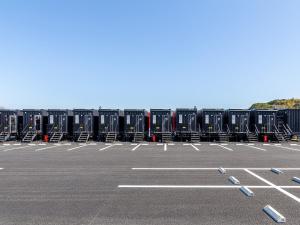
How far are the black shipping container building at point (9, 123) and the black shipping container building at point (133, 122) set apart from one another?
38.5 ft

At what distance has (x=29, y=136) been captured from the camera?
94.3 ft

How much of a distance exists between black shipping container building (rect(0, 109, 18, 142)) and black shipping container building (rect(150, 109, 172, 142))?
47.2 feet

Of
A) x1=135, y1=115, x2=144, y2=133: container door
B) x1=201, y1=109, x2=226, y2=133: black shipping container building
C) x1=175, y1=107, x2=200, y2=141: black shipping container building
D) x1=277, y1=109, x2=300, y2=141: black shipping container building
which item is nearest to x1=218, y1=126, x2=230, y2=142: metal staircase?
x1=201, y1=109, x2=226, y2=133: black shipping container building

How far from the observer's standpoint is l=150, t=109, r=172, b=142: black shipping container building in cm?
2920

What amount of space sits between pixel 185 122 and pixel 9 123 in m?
18.4

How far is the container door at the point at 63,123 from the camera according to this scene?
29.5 meters

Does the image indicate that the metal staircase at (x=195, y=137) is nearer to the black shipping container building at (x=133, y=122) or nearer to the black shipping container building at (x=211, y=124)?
the black shipping container building at (x=211, y=124)

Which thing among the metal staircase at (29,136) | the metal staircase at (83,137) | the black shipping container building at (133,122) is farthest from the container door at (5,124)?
the black shipping container building at (133,122)

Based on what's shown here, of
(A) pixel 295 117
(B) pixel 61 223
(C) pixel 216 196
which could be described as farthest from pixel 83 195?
(A) pixel 295 117

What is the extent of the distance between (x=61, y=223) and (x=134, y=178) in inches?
174

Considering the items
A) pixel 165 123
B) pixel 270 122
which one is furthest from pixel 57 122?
pixel 270 122

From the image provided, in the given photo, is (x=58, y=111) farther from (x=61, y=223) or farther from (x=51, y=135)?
(x=61, y=223)

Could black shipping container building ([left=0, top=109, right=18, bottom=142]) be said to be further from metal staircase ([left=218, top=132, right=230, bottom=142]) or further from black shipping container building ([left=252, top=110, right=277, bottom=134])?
black shipping container building ([left=252, top=110, right=277, bottom=134])

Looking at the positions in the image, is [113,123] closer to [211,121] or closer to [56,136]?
[56,136]
